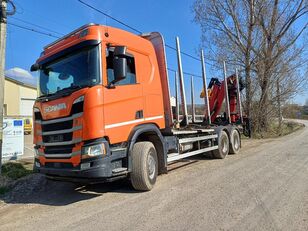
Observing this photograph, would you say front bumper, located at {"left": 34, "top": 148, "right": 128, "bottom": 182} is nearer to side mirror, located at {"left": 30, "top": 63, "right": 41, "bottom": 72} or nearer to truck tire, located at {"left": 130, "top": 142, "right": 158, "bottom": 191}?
truck tire, located at {"left": 130, "top": 142, "right": 158, "bottom": 191}

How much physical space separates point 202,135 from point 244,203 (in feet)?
16.7

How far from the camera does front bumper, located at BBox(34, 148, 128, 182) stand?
18.7 ft

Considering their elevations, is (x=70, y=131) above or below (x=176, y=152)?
above

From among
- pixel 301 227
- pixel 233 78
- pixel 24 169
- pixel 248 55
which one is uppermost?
pixel 248 55

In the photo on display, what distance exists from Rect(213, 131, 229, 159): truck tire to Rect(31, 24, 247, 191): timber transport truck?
155 inches

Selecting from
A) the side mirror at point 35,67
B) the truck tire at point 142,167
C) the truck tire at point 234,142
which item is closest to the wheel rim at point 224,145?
the truck tire at point 234,142

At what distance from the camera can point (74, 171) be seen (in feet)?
19.2

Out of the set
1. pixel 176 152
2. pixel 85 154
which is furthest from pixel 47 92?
pixel 176 152

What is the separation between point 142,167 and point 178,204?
1201 mm

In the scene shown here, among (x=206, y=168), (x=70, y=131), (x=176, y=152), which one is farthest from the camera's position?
(x=206, y=168)

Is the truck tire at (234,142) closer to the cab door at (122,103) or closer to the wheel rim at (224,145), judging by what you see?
the wheel rim at (224,145)

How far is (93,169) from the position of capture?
567 cm

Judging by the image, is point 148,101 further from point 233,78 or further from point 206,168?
point 233,78

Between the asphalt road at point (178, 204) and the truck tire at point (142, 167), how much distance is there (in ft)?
0.62
